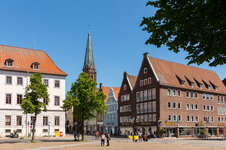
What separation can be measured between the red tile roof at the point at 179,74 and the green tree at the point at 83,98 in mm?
24131

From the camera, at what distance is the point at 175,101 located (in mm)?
65188

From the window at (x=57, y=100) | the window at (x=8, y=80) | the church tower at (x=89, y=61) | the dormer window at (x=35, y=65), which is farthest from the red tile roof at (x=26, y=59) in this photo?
the church tower at (x=89, y=61)

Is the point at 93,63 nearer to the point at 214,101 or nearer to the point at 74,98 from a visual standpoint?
the point at 214,101

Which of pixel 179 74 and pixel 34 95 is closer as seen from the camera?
pixel 34 95

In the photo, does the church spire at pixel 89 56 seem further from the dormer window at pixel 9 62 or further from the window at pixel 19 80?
the dormer window at pixel 9 62

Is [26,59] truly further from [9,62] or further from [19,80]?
[19,80]

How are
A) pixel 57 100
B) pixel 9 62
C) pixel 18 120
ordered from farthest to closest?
pixel 57 100
pixel 9 62
pixel 18 120

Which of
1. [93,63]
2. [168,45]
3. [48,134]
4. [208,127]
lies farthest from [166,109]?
[93,63]

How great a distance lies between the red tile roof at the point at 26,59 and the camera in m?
58.2

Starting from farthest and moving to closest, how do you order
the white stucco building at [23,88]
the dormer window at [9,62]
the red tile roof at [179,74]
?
the red tile roof at [179,74], the dormer window at [9,62], the white stucco building at [23,88]

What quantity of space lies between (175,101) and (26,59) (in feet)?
110

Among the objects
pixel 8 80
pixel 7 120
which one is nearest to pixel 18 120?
pixel 7 120

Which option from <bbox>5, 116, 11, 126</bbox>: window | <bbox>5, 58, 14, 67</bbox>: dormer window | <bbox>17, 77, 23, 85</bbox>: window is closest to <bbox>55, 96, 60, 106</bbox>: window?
<bbox>17, 77, 23, 85</bbox>: window

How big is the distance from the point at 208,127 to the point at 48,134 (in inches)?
1528
